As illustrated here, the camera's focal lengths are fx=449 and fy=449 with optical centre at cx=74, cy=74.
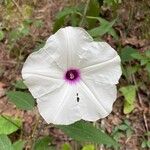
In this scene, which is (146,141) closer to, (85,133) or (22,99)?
(85,133)

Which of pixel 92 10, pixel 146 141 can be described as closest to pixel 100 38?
pixel 92 10

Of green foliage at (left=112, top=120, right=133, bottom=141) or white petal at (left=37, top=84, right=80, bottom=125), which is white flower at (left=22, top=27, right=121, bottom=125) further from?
green foliage at (left=112, top=120, right=133, bottom=141)

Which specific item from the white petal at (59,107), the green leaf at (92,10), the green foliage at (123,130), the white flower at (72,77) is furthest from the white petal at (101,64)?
the green foliage at (123,130)

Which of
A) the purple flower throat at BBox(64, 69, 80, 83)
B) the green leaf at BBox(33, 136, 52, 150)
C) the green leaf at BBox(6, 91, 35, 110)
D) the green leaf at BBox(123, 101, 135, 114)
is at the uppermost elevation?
the purple flower throat at BBox(64, 69, 80, 83)

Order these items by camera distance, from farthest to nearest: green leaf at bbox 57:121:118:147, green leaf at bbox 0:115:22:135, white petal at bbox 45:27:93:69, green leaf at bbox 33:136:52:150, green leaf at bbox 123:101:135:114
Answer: green leaf at bbox 123:101:135:114, green leaf at bbox 0:115:22:135, green leaf at bbox 33:136:52:150, green leaf at bbox 57:121:118:147, white petal at bbox 45:27:93:69

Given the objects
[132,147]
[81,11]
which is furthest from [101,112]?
[132,147]

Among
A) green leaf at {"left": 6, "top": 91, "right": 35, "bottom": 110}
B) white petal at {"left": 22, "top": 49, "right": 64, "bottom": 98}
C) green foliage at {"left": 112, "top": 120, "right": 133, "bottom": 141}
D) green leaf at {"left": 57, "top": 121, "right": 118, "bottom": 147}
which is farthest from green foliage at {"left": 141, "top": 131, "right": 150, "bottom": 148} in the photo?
white petal at {"left": 22, "top": 49, "right": 64, "bottom": 98}
